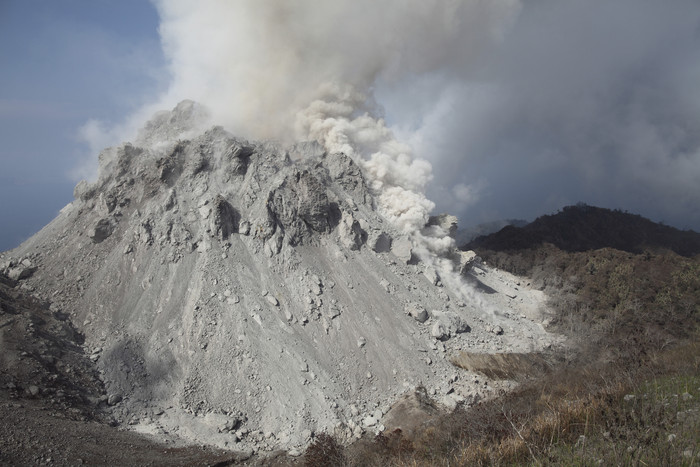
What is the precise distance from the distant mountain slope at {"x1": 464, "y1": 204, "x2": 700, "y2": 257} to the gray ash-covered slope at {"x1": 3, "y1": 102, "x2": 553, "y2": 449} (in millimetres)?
26660

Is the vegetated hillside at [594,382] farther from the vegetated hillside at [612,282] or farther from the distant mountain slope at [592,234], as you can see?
the distant mountain slope at [592,234]

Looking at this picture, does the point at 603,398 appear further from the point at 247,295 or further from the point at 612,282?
the point at 612,282

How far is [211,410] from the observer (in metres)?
16.7

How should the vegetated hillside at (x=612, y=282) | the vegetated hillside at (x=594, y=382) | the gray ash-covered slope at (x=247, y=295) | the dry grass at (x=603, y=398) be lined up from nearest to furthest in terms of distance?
1. the dry grass at (x=603, y=398)
2. the vegetated hillside at (x=594, y=382)
3. the gray ash-covered slope at (x=247, y=295)
4. the vegetated hillside at (x=612, y=282)

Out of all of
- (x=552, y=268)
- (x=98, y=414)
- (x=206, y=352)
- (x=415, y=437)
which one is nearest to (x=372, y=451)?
(x=415, y=437)

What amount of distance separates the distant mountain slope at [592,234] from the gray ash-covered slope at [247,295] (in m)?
26.7

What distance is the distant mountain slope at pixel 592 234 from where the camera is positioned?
5369cm

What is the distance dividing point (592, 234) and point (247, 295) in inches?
2402

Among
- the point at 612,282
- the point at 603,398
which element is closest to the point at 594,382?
the point at 603,398

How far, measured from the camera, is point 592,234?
60.6 meters

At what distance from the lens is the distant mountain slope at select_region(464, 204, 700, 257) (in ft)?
176

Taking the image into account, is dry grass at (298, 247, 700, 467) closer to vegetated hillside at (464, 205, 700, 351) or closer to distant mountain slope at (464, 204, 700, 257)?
vegetated hillside at (464, 205, 700, 351)

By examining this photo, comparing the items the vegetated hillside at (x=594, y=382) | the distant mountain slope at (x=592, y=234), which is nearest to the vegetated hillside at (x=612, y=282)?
the vegetated hillside at (x=594, y=382)

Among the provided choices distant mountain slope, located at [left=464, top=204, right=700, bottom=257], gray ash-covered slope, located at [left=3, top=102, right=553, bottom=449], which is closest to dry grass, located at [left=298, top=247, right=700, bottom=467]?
gray ash-covered slope, located at [left=3, top=102, right=553, bottom=449]
